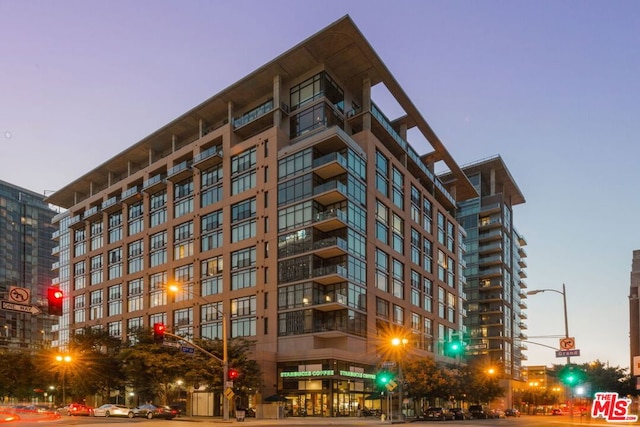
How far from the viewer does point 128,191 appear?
3529 inches

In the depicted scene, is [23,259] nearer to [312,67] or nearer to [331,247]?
[312,67]

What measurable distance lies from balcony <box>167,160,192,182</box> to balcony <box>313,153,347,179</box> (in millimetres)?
21303

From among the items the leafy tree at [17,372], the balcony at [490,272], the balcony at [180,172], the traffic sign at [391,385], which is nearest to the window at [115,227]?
the balcony at [180,172]

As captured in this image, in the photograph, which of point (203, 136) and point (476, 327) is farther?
point (476, 327)

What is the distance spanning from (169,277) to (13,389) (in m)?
33.5

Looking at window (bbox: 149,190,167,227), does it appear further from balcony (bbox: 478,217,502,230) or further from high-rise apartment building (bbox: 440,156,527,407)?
balcony (bbox: 478,217,502,230)

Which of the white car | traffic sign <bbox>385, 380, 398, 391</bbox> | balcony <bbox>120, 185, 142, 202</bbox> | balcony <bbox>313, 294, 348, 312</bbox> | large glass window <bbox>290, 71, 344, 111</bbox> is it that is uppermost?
large glass window <bbox>290, 71, 344, 111</bbox>

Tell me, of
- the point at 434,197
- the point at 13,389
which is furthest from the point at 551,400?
the point at 13,389

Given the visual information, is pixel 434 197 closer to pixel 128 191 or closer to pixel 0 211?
pixel 128 191

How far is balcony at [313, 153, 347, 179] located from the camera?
2486 inches

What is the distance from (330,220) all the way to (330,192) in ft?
9.63

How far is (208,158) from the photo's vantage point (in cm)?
7419

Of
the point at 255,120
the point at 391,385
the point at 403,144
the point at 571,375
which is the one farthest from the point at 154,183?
the point at 571,375

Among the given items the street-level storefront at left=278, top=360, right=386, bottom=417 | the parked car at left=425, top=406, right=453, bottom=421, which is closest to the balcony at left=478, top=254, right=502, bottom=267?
the street-level storefront at left=278, top=360, right=386, bottom=417
